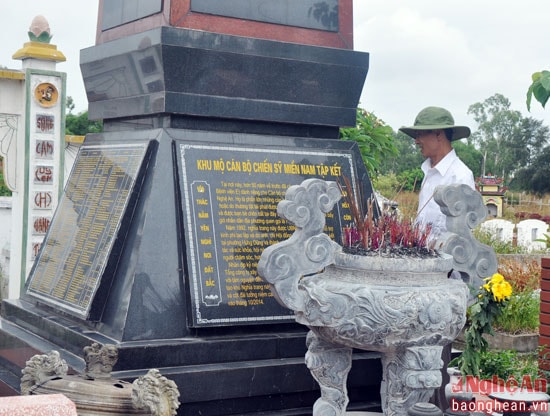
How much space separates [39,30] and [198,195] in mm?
6792

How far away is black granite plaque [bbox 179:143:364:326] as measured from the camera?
457cm

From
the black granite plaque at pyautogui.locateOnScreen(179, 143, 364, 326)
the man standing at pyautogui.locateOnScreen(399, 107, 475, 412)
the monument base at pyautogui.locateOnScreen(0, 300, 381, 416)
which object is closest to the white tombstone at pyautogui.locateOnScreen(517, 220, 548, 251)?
the man standing at pyautogui.locateOnScreen(399, 107, 475, 412)

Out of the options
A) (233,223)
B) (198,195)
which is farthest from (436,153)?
(198,195)

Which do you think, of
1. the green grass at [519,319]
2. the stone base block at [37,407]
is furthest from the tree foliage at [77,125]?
the stone base block at [37,407]

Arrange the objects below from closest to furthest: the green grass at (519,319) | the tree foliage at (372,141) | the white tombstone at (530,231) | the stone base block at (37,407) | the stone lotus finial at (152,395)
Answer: the stone base block at (37,407) → the stone lotus finial at (152,395) → the green grass at (519,319) → the tree foliage at (372,141) → the white tombstone at (530,231)

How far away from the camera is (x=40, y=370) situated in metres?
3.68

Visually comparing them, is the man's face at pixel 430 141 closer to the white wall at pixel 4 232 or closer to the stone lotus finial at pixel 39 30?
the stone lotus finial at pixel 39 30

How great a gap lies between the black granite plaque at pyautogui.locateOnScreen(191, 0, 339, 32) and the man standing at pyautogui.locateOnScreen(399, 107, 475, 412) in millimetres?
954

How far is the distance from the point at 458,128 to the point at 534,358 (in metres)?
3.52

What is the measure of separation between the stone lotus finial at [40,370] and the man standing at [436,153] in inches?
88.2

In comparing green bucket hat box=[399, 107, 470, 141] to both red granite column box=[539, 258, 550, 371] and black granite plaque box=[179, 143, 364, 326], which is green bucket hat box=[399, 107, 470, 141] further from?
red granite column box=[539, 258, 550, 371]

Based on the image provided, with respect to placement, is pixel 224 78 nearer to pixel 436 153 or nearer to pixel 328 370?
pixel 436 153

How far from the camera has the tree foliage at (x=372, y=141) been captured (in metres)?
9.59

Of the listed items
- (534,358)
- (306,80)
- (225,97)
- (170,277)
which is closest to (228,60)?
(225,97)
